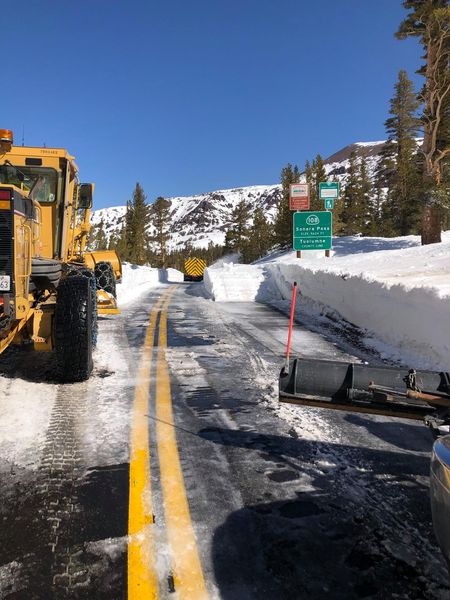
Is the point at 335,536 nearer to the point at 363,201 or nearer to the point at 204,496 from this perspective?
the point at 204,496

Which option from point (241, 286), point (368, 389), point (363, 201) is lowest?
point (368, 389)

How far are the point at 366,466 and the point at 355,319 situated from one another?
6.58 meters

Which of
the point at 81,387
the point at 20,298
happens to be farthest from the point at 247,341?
the point at 20,298

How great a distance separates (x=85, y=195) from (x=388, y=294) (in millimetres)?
5934

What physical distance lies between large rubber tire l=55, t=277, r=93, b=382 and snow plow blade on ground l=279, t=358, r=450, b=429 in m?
2.92

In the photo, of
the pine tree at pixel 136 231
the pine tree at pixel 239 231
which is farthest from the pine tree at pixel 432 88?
the pine tree at pixel 239 231

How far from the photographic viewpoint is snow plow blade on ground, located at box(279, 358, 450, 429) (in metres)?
2.67

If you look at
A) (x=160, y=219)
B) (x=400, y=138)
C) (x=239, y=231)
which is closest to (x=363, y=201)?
(x=400, y=138)

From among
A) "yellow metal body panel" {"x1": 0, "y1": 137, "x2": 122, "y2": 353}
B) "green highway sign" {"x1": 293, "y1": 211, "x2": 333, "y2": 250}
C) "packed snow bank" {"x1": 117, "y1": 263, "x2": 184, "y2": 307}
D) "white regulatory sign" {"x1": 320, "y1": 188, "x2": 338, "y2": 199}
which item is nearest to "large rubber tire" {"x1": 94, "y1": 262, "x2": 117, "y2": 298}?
"yellow metal body panel" {"x1": 0, "y1": 137, "x2": 122, "y2": 353}

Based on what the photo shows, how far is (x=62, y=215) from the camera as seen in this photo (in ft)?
24.0

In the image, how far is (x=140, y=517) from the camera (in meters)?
2.63

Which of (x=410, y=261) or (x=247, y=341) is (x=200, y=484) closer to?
(x=247, y=341)

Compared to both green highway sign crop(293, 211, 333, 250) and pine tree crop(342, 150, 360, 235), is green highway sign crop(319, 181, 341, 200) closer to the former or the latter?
green highway sign crop(293, 211, 333, 250)

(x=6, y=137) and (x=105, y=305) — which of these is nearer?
(x=6, y=137)
